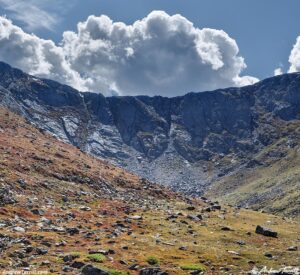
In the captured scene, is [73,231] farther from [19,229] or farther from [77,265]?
[77,265]

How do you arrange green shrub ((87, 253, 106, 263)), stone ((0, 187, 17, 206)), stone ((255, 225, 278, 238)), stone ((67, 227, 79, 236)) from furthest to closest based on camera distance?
stone ((255, 225, 278, 238)) < stone ((0, 187, 17, 206)) < stone ((67, 227, 79, 236)) < green shrub ((87, 253, 106, 263))

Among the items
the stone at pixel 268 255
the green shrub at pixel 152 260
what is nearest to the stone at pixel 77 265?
the green shrub at pixel 152 260

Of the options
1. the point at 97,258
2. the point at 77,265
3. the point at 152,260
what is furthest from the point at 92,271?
the point at 152,260

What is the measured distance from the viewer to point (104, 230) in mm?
60875

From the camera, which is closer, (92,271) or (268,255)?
(92,271)

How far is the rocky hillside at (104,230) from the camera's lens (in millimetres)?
41750

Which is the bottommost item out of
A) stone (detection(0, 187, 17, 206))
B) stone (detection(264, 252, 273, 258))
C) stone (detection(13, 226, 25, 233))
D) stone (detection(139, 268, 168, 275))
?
stone (detection(139, 268, 168, 275))

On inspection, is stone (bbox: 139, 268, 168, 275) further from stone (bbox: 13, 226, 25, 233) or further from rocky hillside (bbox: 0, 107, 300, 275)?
stone (bbox: 13, 226, 25, 233)

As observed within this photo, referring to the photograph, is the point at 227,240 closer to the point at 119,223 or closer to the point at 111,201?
the point at 119,223

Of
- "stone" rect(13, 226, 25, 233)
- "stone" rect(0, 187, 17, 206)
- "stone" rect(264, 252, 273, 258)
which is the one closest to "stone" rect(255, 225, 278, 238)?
"stone" rect(264, 252, 273, 258)

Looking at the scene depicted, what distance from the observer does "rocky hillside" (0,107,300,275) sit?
41.8m

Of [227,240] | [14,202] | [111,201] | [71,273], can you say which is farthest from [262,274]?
[111,201]

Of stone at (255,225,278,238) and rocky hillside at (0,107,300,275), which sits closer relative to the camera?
rocky hillside at (0,107,300,275)

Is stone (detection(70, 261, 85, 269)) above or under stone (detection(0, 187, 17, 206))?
under
